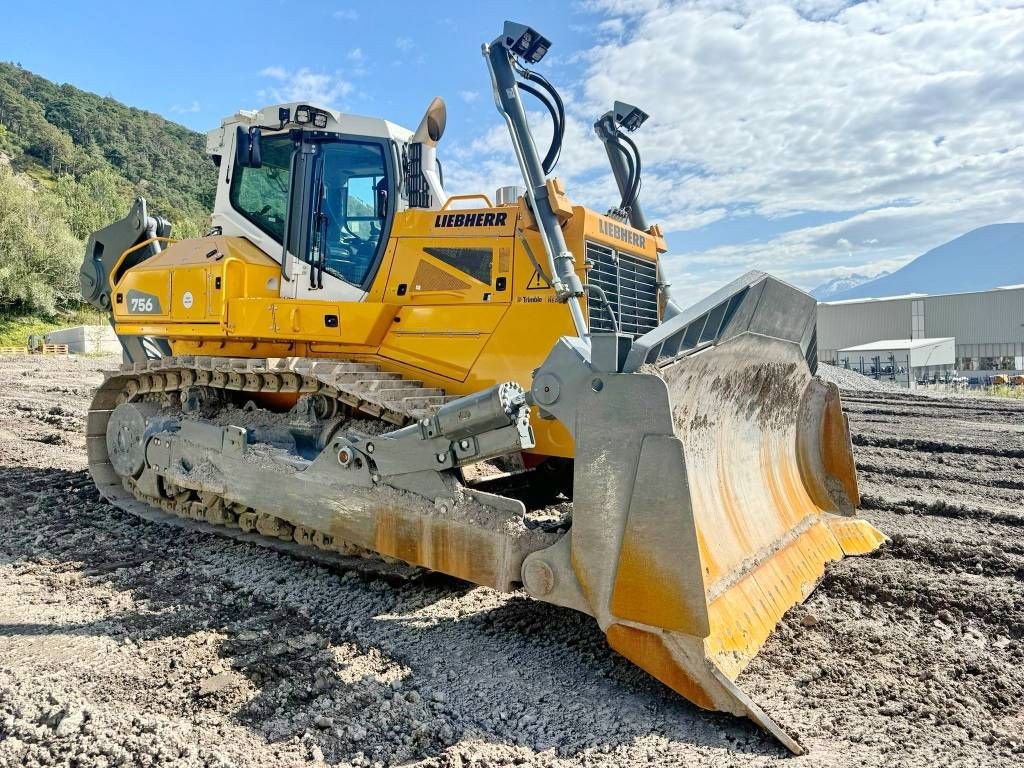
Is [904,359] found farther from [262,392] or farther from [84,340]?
[84,340]

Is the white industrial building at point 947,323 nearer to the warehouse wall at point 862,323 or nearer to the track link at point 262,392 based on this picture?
the warehouse wall at point 862,323

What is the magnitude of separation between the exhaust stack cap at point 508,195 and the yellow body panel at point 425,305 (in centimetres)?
22

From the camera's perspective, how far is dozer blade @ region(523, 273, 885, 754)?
8.70 feet

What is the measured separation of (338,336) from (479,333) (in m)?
0.97

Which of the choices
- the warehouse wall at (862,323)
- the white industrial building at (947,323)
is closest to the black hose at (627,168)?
the white industrial building at (947,323)

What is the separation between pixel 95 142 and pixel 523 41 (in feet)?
379

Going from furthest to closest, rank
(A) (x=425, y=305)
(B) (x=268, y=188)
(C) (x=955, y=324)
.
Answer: (C) (x=955, y=324), (B) (x=268, y=188), (A) (x=425, y=305)

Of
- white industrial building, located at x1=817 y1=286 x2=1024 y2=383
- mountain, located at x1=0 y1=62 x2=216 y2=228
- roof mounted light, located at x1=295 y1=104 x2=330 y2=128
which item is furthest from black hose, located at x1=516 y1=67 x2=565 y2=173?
mountain, located at x1=0 y1=62 x2=216 y2=228

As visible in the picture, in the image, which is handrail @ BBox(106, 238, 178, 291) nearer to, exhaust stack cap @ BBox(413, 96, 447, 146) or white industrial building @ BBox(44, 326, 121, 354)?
exhaust stack cap @ BBox(413, 96, 447, 146)

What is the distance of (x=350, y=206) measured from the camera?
4.98 m

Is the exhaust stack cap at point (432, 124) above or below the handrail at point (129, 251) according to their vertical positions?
above

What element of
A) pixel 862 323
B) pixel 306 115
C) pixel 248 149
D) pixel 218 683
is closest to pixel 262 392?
pixel 248 149

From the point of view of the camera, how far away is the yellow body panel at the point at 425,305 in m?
4.27

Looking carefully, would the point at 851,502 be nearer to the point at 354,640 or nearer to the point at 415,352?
the point at 415,352
